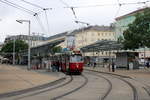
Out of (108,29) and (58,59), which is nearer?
(58,59)

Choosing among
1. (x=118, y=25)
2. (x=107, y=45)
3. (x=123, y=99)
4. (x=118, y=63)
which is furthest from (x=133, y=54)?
(x=118, y=25)

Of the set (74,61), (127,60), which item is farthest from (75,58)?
(127,60)

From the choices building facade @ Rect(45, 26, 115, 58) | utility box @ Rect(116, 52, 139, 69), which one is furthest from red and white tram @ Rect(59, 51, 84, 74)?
building facade @ Rect(45, 26, 115, 58)

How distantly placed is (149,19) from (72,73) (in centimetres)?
1204

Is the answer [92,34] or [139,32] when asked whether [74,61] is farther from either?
[92,34]

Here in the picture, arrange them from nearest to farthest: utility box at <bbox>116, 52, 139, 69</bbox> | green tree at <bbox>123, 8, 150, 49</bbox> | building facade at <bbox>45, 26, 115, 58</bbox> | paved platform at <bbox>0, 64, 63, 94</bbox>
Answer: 1. paved platform at <bbox>0, 64, 63, 94</bbox>
2. green tree at <bbox>123, 8, 150, 49</bbox>
3. utility box at <bbox>116, 52, 139, 69</bbox>
4. building facade at <bbox>45, 26, 115, 58</bbox>

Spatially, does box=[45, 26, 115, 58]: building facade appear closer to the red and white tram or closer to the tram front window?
the red and white tram

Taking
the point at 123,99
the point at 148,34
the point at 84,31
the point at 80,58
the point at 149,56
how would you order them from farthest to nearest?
the point at 84,31 → the point at 149,56 → the point at 148,34 → the point at 80,58 → the point at 123,99

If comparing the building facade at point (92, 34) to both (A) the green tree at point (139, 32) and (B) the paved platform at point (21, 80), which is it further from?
(B) the paved platform at point (21, 80)

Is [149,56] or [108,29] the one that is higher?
[108,29]

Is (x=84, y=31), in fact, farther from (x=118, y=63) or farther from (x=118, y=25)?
(x=118, y=63)

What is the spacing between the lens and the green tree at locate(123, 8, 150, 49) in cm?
3873

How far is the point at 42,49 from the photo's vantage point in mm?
48875

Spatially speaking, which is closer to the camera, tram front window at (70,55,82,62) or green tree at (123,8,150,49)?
tram front window at (70,55,82,62)
